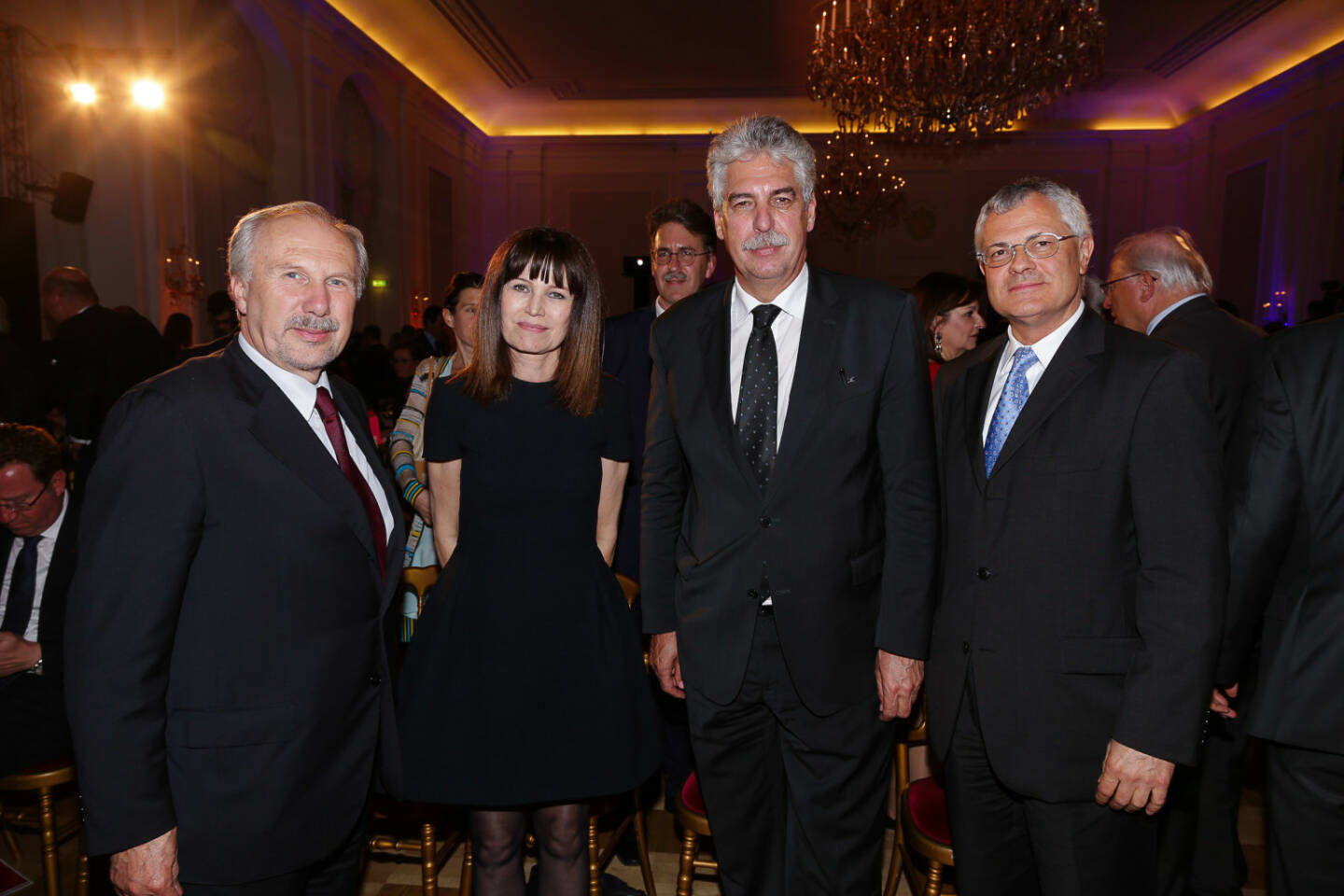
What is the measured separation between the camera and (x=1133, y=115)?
13594 mm

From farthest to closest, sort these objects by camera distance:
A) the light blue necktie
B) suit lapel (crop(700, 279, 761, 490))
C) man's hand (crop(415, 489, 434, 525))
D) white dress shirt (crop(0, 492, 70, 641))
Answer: man's hand (crop(415, 489, 434, 525))
white dress shirt (crop(0, 492, 70, 641))
suit lapel (crop(700, 279, 761, 490))
the light blue necktie

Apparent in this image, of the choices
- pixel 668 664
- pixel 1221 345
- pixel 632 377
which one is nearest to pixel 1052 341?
pixel 668 664

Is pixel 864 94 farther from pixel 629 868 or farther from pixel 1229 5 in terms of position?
pixel 629 868

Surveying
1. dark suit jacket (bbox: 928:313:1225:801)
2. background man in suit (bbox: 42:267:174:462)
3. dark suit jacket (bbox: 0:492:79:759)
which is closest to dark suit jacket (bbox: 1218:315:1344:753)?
dark suit jacket (bbox: 928:313:1225:801)

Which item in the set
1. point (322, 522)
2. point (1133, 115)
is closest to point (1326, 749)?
point (322, 522)

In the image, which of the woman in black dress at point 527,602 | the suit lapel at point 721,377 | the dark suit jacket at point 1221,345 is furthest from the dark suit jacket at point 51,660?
the dark suit jacket at point 1221,345

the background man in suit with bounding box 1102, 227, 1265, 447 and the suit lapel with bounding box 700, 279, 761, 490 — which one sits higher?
the background man in suit with bounding box 1102, 227, 1265, 447

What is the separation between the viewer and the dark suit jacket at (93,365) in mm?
5066

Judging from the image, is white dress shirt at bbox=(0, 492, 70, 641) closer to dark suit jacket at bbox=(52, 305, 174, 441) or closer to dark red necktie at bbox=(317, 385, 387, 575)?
dark red necktie at bbox=(317, 385, 387, 575)

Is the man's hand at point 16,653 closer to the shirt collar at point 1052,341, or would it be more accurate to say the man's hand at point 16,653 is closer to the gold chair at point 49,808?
the gold chair at point 49,808

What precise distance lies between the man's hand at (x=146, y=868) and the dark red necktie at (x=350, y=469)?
0.58 metres

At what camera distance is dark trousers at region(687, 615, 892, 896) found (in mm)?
1965

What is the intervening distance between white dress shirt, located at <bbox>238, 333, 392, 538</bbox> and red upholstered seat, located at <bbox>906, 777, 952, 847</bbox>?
1.55 m

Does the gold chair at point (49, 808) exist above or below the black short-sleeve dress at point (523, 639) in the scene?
below
